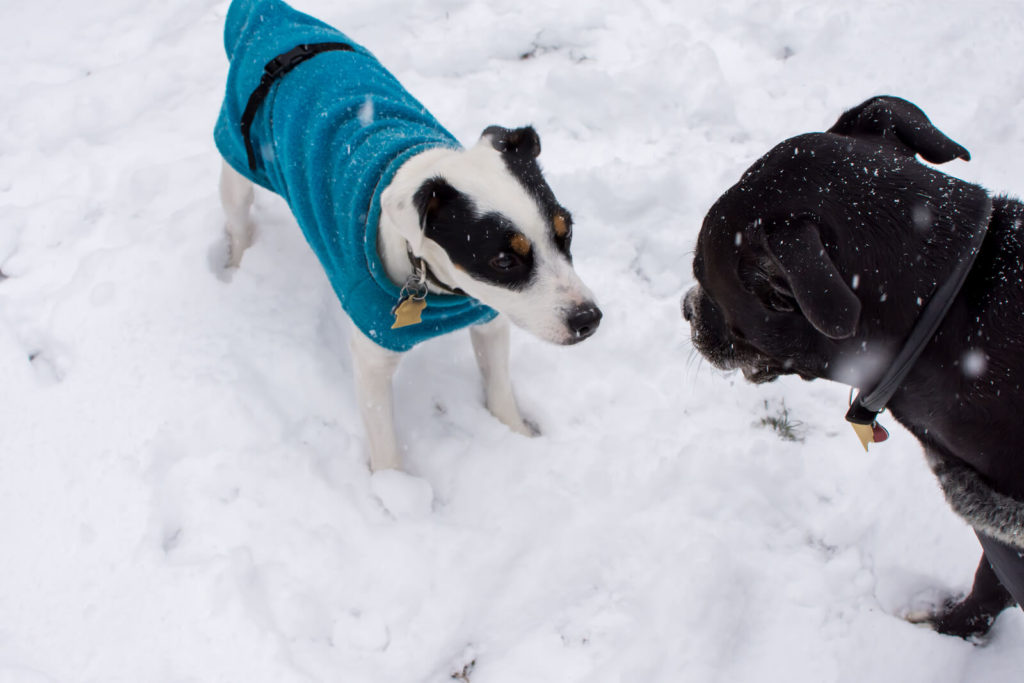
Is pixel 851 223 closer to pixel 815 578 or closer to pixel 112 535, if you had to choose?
pixel 815 578

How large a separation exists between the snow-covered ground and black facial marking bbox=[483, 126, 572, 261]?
41.2 inches

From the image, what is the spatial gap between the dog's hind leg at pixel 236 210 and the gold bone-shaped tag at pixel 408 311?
1.52 meters

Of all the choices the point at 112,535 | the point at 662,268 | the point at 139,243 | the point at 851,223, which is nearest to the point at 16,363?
the point at 139,243

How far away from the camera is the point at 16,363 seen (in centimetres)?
314

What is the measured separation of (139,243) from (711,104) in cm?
328

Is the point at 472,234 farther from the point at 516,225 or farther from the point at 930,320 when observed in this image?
the point at 930,320

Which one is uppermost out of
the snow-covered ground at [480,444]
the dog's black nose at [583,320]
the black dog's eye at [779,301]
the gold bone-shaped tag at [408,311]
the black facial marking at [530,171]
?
Result: the black dog's eye at [779,301]

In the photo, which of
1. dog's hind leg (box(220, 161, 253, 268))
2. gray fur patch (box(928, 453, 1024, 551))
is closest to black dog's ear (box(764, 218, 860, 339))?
gray fur patch (box(928, 453, 1024, 551))

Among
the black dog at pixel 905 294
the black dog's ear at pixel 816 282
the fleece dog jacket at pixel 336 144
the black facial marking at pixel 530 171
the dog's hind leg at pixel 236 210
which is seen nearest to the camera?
the black dog's ear at pixel 816 282

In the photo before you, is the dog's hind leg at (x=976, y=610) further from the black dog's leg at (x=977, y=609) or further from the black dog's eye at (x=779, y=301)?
the black dog's eye at (x=779, y=301)

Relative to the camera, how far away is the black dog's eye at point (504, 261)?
2307 millimetres

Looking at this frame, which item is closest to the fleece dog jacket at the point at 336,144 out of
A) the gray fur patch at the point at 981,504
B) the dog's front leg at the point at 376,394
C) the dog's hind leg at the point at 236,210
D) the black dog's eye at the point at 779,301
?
the dog's front leg at the point at 376,394

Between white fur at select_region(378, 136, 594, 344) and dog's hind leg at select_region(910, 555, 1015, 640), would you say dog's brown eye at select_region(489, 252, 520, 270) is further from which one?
dog's hind leg at select_region(910, 555, 1015, 640)

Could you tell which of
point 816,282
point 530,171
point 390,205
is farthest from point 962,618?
point 390,205
